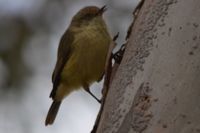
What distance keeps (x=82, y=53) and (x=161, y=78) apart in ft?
8.59

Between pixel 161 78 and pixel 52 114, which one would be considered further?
pixel 52 114

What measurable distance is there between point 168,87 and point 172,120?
0.10 m

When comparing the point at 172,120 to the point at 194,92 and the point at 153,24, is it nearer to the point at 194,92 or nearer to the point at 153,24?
the point at 194,92

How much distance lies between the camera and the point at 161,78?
5.42 feet

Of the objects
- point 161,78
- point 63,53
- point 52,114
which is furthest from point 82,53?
point 161,78

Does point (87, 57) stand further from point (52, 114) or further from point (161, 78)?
point (161, 78)

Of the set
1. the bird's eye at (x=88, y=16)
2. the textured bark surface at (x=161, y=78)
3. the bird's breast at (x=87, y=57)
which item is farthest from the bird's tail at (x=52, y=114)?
the textured bark surface at (x=161, y=78)

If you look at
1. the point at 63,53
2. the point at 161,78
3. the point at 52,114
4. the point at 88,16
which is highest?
the point at 161,78

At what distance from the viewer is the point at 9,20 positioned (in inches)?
221

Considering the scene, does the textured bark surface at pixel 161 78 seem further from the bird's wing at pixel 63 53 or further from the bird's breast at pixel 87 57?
the bird's wing at pixel 63 53

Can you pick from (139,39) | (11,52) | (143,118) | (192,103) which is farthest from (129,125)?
(11,52)

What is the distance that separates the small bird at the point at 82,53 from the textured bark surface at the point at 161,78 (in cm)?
213

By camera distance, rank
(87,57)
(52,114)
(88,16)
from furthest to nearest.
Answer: (52,114)
(88,16)
(87,57)

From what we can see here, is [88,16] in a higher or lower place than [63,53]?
higher
